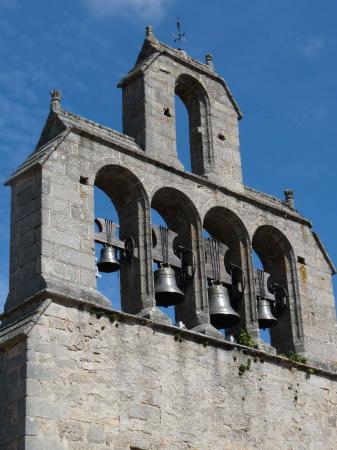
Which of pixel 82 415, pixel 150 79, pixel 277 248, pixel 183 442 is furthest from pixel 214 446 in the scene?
pixel 150 79

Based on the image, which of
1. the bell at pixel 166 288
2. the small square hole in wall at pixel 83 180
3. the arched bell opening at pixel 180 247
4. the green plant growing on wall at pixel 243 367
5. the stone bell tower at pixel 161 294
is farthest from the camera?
the arched bell opening at pixel 180 247

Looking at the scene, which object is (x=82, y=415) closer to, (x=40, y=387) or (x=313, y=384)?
(x=40, y=387)

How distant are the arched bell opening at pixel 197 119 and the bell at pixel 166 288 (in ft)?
7.29

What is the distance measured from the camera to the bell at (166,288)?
1795 centimetres

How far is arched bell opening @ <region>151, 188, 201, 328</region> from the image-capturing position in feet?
59.9

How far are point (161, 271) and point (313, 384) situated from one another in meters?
2.98

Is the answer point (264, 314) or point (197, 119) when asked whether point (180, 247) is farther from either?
point (197, 119)

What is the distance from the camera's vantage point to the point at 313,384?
61.5ft

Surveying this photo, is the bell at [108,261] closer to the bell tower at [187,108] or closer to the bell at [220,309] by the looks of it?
the bell at [220,309]

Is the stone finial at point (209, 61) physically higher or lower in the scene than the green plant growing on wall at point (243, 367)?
Answer: higher

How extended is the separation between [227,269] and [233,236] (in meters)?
0.57

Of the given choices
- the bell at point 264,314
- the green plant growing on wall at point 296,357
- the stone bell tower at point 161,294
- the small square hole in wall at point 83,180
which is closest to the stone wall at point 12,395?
the stone bell tower at point 161,294

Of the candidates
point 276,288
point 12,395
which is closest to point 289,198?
point 276,288

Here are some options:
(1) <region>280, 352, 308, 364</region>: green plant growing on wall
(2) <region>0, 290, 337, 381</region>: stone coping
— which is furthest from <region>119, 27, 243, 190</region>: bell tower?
(2) <region>0, 290, 337, 381</region>: stone coping
